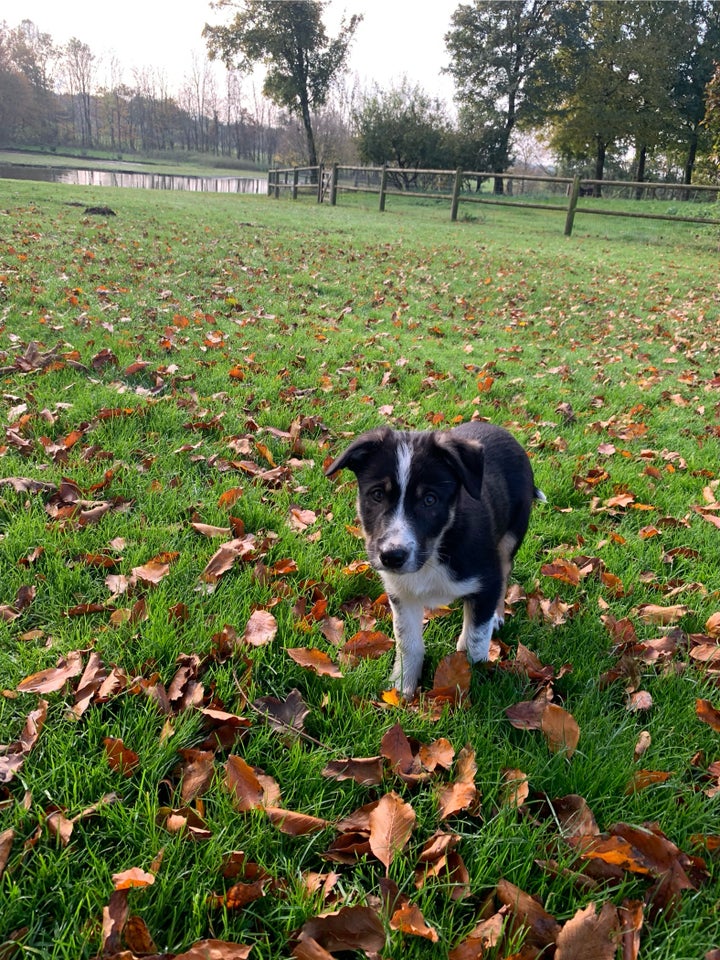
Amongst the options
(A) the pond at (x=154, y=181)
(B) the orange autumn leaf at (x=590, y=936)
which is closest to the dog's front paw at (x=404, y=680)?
(B) the orange autumn leaf at (x=590, y=936)

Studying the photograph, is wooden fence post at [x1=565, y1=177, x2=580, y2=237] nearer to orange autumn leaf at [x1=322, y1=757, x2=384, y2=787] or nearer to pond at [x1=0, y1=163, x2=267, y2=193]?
orange autumn leaf at [x1=322, y1=757, x2=384, y2=787]

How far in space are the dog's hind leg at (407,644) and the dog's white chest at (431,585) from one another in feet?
0.18

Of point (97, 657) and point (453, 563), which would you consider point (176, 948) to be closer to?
point (97, 657)

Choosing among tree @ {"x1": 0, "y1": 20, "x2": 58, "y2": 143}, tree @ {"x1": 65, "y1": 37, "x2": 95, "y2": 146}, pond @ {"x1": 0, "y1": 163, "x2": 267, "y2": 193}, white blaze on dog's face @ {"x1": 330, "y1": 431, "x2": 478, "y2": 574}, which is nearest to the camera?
white blaze on dog's face @ {"x1": 330, "y1": 431, "x2": 478, "y2": 574}

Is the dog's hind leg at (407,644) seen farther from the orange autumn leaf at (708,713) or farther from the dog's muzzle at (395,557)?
the orange autumn leaf at (708,713)

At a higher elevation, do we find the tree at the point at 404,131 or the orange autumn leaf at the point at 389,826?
the tree at the point at 404,131

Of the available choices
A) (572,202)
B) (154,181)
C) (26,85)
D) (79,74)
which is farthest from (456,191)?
(79,74)

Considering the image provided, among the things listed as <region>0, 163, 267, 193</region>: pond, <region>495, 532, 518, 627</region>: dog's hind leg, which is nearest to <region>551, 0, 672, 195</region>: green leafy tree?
<region>0, 163, 267, 193</region>: pond

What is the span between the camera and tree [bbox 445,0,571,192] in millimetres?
46906

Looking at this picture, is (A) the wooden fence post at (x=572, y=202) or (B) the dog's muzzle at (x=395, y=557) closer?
(B) the dog's muzzle at (x=395, y=557)

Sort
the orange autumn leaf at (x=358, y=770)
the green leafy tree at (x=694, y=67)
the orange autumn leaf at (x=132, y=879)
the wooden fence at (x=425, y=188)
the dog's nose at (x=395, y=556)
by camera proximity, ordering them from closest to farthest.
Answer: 1. the orange autumn leaf at (x=132, y=879)
2. the orange autumn leaf at (x=358, y=770)
3. the dog's nose at (x=395, y=556)
4. the wooden fence at (x=425, y=188)
5. the green leafy tree at (x=694, y=67)

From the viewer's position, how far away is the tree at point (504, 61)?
4691 cm

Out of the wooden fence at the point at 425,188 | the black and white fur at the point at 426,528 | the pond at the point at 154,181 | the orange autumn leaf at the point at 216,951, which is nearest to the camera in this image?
the orange autumn leaf at the point at 216,951

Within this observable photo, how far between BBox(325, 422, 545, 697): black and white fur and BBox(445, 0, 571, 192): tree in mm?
51704
